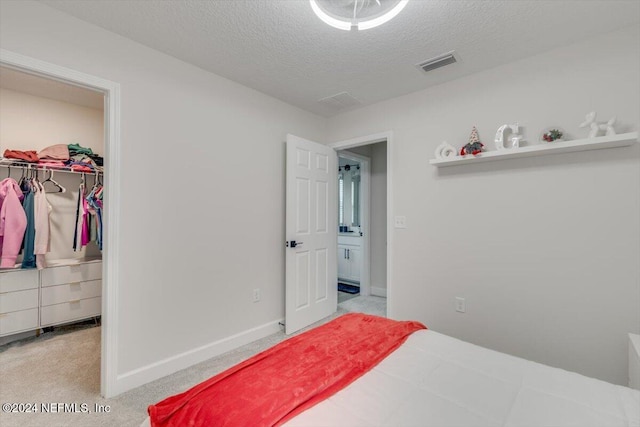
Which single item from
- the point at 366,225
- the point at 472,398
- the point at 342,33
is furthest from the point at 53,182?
the point at 472,398

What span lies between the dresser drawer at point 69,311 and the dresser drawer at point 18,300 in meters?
0.11

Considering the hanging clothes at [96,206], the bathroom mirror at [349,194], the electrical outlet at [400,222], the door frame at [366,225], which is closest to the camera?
the electrical outlet at [400,222]

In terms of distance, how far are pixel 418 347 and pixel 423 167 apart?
6.02ft

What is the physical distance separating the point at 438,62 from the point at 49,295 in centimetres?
429

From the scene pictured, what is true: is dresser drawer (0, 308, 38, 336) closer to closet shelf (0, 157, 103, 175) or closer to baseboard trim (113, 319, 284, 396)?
closet shelf (0, 157, 103, 175)

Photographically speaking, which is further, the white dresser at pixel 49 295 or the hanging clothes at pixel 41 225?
the hanging clothes at pixel 41 225

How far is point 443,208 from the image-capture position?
271 centimetres

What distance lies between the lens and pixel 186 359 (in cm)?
232

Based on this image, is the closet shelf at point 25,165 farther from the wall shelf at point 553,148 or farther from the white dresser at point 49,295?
the wall shelf at point 553,148

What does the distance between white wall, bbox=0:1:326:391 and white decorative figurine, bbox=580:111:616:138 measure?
2.55 meters

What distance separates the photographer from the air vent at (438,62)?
2.23 metres

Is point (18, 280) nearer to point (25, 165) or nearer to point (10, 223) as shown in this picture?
point (10, 223)

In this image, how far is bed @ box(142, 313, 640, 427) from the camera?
3.21ft

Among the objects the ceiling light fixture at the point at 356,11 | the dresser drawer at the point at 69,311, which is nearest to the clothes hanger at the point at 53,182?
the dresser drawer at the point at 69,311
